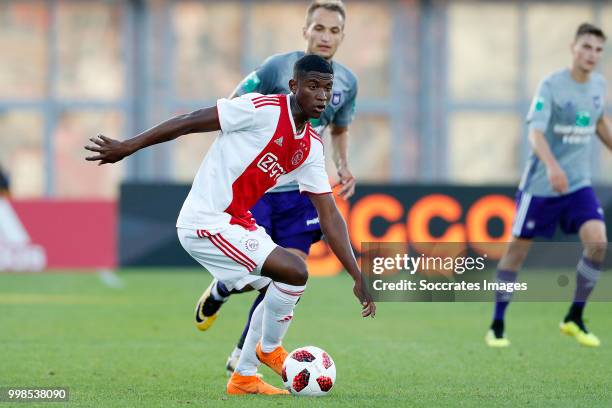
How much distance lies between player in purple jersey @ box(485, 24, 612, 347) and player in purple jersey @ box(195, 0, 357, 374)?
6.73ft

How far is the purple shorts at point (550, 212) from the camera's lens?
9.41 meters

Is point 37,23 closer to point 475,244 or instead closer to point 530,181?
point 475,244

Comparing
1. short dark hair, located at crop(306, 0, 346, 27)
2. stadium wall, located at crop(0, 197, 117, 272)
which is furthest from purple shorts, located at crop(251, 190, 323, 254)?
stadium wall, located at crop(0, 197, 117, 272)

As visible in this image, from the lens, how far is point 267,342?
22.2ft

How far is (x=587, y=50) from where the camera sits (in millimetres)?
9250

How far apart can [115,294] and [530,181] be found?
6.40m

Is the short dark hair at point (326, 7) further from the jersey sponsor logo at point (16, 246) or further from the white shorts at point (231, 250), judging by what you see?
the jersey sponsor logo at point (16, 246)

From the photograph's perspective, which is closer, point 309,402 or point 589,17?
point 309,402

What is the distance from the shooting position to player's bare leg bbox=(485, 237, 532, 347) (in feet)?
30.6

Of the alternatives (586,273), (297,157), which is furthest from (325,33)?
(586,273)

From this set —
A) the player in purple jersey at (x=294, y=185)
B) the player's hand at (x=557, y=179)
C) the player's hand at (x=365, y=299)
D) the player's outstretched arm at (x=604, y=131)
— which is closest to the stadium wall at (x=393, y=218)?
the player's outstretched arm at (x=604, y=131)

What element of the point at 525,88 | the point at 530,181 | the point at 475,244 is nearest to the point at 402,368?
the point at 530,181

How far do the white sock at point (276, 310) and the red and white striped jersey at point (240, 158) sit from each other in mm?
377

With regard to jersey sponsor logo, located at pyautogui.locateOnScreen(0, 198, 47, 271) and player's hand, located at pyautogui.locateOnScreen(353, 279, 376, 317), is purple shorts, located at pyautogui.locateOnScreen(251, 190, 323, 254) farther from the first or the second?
jersey sponsor logo, located at pyautogui.locateOnScreen(0, 198, 47, 271)
